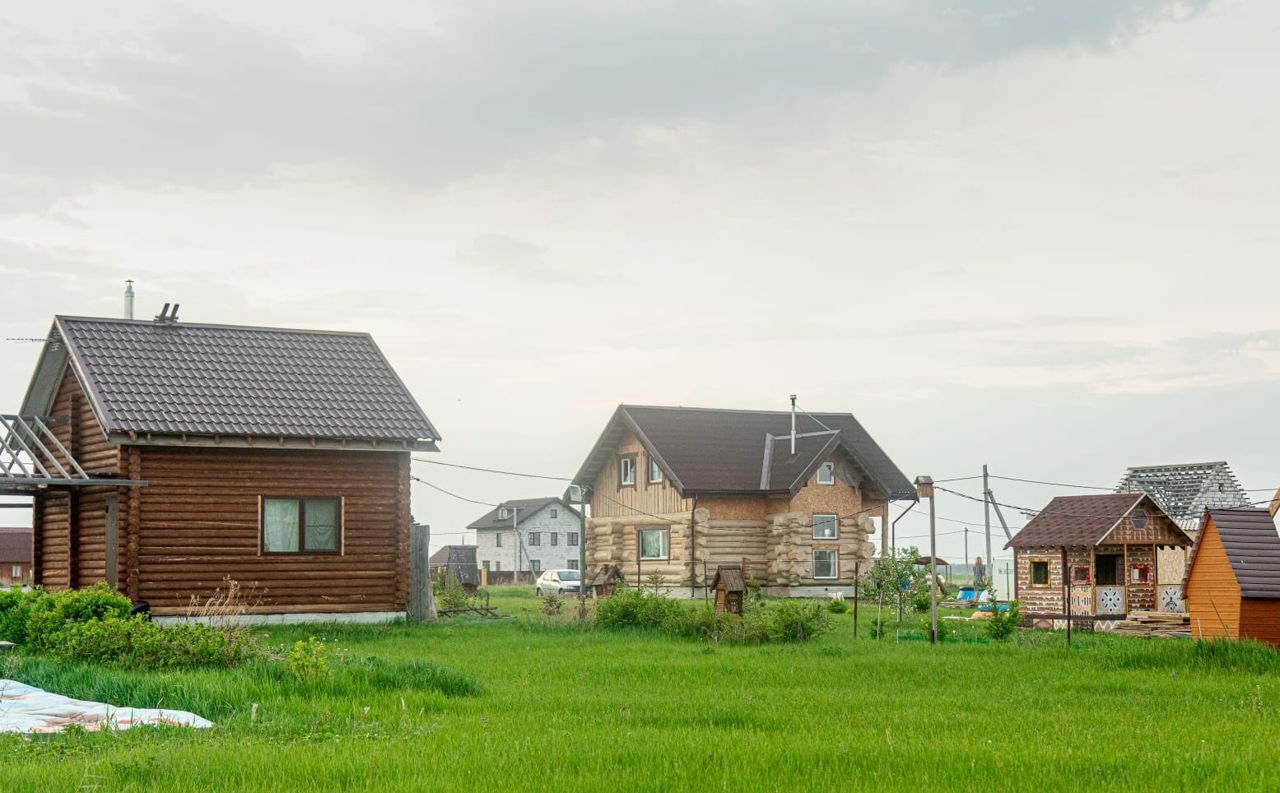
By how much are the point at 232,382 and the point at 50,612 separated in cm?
991

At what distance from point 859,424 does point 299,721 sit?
45.2 m

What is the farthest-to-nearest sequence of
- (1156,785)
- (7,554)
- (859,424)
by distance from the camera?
(7,554) < (859,424) < (1156,785)

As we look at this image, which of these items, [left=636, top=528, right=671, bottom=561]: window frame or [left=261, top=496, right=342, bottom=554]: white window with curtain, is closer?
[left=261, top=496, right=342, bottom=554]: white window with curtain

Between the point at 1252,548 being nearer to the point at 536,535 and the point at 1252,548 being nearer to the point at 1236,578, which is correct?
the point at 1236,578

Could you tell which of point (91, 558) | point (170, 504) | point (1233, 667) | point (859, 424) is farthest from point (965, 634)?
point (859, 424)

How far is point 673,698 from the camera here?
51.8ft

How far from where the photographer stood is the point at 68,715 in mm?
13781

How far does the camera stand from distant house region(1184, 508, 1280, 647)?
24141 mm

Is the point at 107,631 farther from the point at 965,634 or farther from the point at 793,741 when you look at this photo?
the point at 965,634

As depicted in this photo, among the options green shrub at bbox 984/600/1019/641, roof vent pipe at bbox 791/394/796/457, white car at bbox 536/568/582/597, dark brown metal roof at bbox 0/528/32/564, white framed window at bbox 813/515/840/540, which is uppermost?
roof vent pipe at bbox 791/394/796/457

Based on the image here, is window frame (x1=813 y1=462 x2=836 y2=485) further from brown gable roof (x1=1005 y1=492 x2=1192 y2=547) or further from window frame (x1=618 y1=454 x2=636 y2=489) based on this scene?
brown gable roof (x1=1005 y1=492 x2=1192 y2=547)

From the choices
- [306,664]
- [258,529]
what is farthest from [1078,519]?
[306,664]

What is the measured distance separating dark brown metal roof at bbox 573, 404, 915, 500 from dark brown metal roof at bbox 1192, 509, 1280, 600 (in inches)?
875

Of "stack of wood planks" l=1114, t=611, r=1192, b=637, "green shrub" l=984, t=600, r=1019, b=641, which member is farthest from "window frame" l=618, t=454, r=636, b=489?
"green shrub" l=984, t=600, r=1019, b=641
